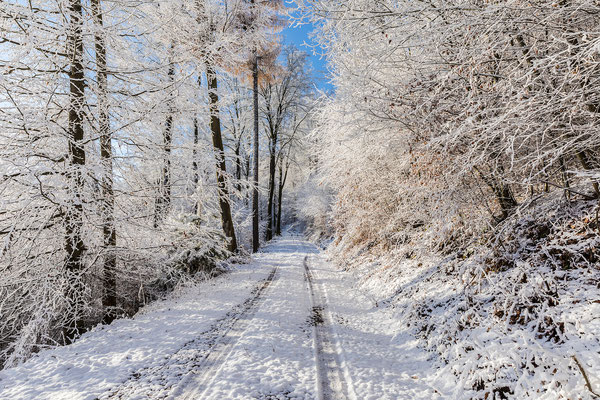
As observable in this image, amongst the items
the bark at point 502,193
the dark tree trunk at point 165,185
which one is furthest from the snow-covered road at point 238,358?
the bark at point 502,193

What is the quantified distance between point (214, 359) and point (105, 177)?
3581 millimetres

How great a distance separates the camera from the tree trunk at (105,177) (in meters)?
5.33

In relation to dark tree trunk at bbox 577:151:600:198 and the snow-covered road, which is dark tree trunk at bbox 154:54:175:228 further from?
dark tree trunk at bbox 577:151:600:198

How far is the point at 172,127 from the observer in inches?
269


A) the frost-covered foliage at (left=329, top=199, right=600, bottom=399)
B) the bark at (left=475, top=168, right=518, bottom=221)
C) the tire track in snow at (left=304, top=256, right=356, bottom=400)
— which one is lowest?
the tire track in snow at (left=304, top=256, right=356, bottom=400)

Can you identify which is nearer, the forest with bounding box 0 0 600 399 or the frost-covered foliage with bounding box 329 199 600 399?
the frost-covered foliage with bounding box 329 199 600 399

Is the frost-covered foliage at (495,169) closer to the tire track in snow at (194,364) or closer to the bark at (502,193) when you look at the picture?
the bark at (502,193)

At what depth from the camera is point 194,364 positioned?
430cm

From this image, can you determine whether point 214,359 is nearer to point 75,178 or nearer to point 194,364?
point 194,364

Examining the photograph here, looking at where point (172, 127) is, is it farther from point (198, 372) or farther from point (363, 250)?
point (363, 250)

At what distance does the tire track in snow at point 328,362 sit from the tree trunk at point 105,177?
172 inches

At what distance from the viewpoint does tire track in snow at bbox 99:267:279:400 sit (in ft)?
11.9

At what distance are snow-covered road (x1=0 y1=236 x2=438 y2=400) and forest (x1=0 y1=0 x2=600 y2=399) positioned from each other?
1.23 ft

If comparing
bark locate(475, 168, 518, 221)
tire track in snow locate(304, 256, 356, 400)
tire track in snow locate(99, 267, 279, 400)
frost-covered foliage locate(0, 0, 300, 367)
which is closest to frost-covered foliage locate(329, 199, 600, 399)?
bark locate(475, 168, 518, 221)
